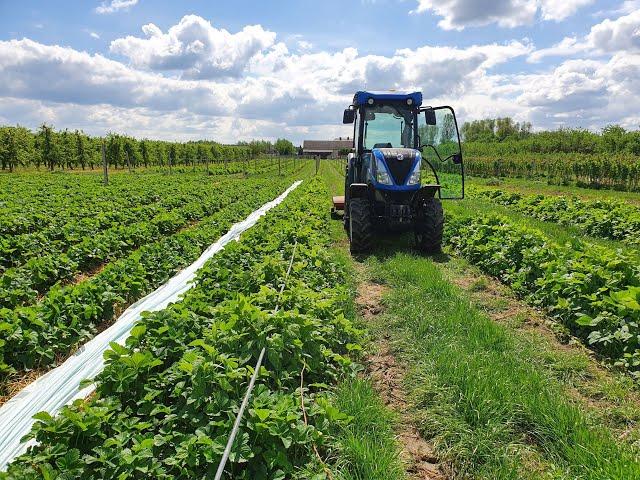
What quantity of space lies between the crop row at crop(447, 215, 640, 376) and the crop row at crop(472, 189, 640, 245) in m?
3.99

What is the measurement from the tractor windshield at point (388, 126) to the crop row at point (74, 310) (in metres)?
4.50

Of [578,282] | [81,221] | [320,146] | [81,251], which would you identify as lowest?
[81,251]

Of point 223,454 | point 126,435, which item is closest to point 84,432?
point 126,435

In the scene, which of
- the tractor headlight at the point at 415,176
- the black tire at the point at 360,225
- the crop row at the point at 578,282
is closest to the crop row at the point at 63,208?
the black tire at the point at 360,225

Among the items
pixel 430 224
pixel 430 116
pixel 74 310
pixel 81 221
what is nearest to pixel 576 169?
pixel 430 116

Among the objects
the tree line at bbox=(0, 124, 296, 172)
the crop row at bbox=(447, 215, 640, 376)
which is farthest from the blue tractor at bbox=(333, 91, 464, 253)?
the tree line at bbox=(0, 124, 296, 172)

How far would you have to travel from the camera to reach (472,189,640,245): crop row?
993cm

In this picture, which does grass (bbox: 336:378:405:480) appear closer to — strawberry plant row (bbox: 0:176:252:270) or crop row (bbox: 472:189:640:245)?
strawberry plant row (bbox: 0:176:252:270)

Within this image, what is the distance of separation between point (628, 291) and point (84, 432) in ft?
16.1

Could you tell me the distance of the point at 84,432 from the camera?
2686 mm

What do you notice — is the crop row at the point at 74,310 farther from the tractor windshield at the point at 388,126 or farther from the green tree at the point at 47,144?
the green tree at the point at 47,144

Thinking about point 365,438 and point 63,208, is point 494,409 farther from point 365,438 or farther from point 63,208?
point 63,208

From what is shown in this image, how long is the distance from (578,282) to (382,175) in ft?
12.6

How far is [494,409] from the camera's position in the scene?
323 cm
